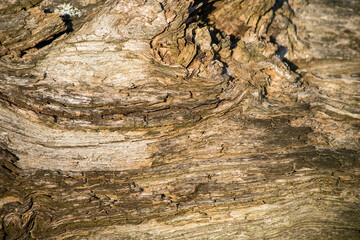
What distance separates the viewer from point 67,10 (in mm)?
5297

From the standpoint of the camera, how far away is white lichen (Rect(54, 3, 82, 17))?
5273 millimetres

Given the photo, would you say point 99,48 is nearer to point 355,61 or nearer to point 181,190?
point 181,190

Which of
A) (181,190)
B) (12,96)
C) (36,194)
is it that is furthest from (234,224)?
(12,96)

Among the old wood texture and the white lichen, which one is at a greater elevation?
the white lichen

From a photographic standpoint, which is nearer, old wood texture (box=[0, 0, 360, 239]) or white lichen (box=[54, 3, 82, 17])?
old wood texture (box=[0, 0, 360, 239])

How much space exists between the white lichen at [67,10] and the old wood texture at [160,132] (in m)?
0.03

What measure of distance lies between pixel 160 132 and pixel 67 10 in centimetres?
305

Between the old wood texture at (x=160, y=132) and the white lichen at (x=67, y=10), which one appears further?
the white lichen at (x=67, y=10)

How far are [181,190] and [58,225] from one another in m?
2.38

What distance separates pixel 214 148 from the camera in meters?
5.25

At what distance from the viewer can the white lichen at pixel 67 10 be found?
208 inches

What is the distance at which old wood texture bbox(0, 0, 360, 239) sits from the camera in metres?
4.90

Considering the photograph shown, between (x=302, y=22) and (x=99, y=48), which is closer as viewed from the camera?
(x=99, y=48)

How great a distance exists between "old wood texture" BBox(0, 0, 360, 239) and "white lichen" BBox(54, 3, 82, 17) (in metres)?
0.03
